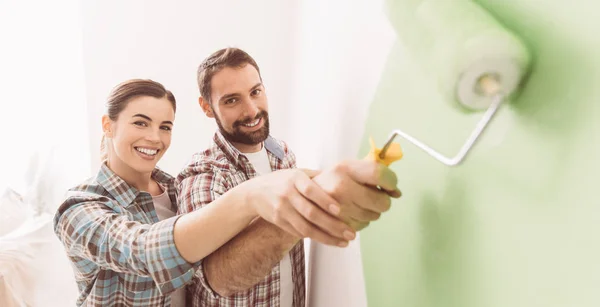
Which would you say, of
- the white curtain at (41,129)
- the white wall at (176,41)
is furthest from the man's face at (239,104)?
the white curtain at (41,129)

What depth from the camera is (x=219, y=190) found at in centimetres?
93

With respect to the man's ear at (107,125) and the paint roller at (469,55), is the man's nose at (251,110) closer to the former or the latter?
the man's ear at (107,125)

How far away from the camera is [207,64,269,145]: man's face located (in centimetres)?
106

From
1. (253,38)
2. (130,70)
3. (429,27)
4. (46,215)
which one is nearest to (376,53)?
(429,27)

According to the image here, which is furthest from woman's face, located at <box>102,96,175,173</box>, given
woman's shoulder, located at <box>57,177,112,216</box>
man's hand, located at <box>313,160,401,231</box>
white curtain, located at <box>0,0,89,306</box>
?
white curtain, located at <box>0,0,89,306</box>

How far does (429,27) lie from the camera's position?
13.8 inches

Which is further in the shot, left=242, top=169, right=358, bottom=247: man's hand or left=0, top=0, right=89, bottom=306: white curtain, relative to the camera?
left=0, top=0, right=89, bottom=306: white curtain

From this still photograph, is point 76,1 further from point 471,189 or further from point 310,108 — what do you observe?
point 471,189

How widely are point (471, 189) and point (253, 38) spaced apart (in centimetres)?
176

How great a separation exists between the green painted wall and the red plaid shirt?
1.79 ft

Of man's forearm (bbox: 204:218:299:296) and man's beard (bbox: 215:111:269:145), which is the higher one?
man's beard (bbox: 215:111:269:145)

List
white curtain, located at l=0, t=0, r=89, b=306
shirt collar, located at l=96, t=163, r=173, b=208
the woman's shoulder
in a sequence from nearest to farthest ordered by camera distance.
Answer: the woman's shoulder, shirt collar, located at l=96, t=163, r=173, b=208, white curtain, located at l=0, t=0, r=89, b=306

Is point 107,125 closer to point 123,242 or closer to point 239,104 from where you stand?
A: point 239,104

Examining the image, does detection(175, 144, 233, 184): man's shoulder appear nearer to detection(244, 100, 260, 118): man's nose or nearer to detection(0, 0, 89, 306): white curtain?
detection(244, 100, 260, 118): man's nose
